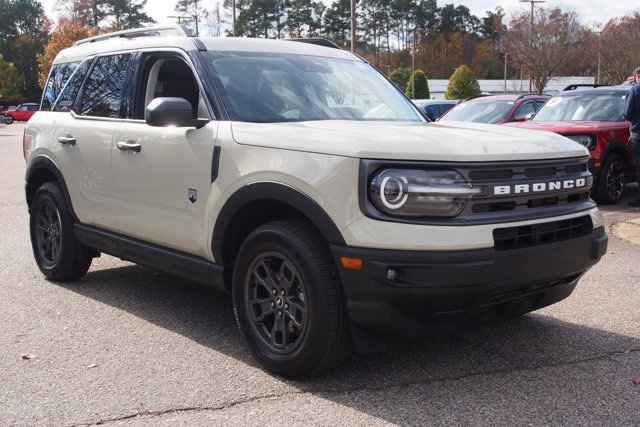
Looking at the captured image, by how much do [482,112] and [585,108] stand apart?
256 cm

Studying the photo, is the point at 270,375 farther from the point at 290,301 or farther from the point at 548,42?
the point at 548,42

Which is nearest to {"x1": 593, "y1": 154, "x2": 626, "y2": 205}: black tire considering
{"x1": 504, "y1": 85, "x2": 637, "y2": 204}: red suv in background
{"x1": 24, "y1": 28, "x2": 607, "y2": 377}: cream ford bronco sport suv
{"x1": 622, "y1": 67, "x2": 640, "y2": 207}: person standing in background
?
{"x1": 504, "y1": 85, "x2": 637, "y2": 204}: red suv in background

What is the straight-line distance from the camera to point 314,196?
354 centimetres

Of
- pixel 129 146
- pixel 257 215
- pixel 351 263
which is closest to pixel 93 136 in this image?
pixel 129 146

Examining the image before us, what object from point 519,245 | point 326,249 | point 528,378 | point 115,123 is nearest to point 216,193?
point 326,249

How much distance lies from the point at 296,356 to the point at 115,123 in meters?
2.38

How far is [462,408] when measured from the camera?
3.46 meters

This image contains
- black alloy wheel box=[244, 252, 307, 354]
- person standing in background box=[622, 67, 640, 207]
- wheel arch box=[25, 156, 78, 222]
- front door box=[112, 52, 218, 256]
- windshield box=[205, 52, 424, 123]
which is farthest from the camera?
person standing in background box=[622, 67, 640, 207]

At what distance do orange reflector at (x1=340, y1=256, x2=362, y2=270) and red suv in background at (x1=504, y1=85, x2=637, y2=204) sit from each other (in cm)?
733

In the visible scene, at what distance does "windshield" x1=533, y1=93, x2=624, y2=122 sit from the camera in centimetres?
1091

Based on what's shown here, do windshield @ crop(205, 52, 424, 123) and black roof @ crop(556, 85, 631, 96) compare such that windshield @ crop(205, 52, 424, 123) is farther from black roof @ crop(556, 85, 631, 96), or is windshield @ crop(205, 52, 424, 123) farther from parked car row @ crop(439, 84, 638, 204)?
black roof @ crop(556, 85, 631, 96)

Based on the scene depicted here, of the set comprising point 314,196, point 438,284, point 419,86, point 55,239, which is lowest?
point 55,239

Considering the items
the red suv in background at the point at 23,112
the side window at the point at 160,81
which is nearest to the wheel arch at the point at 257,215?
the side window at the point at 160,81

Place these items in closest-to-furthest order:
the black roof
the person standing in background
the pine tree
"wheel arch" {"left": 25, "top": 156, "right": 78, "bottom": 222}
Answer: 1. "wheel arch" {"left": 25, "top": 156, "right": 78, "bottom": 222}
2. the person standing in background
3. the black roof
4. the pine tree
